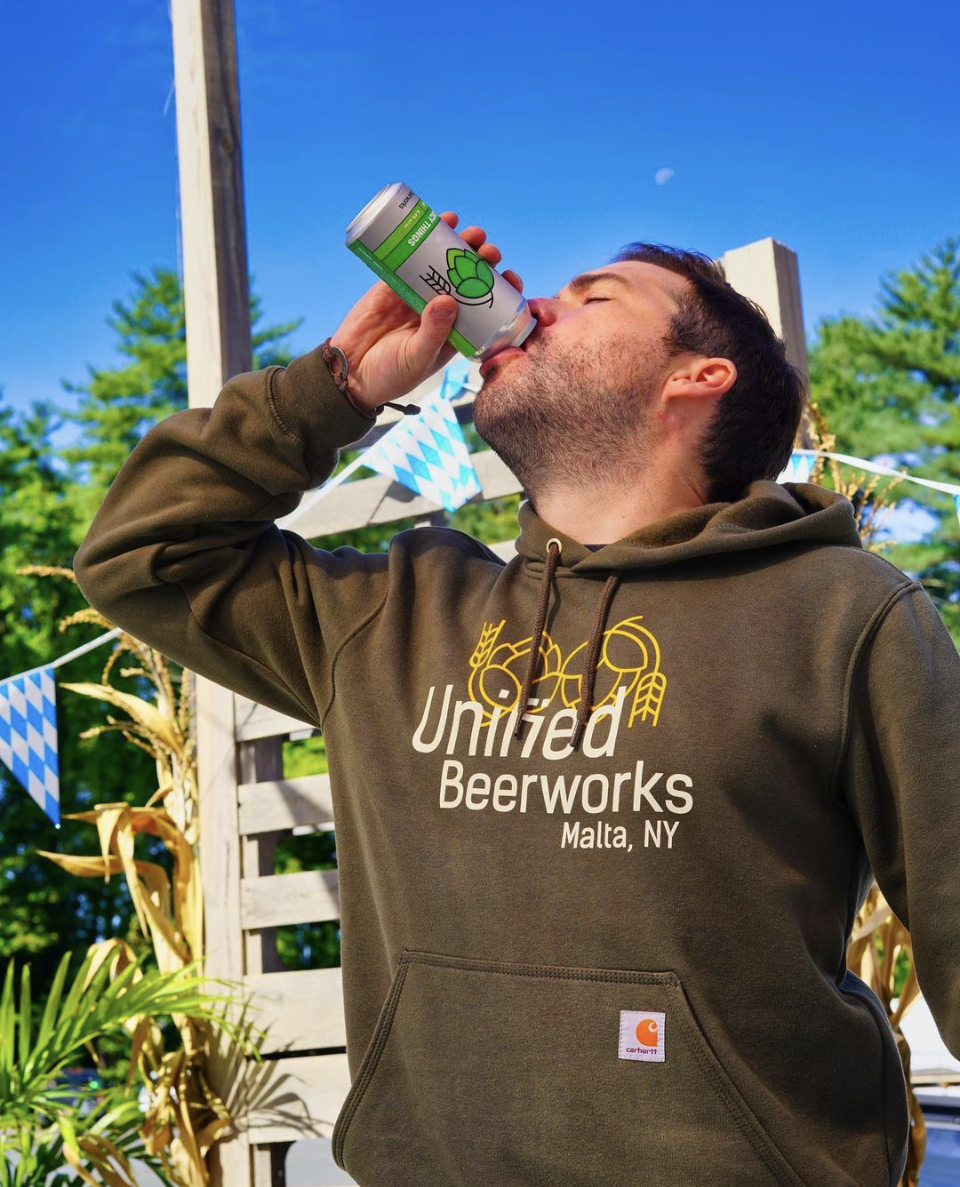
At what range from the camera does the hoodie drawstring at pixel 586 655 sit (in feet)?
3.89

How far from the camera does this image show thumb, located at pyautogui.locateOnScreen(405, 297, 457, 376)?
1.39 meters

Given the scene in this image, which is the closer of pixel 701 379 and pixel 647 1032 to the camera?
pixel 647 1032

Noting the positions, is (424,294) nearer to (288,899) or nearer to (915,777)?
(915,777)

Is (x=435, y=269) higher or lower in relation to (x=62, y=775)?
higher

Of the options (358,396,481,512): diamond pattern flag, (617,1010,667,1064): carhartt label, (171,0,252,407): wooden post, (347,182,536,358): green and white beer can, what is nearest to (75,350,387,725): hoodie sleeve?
(347,182,536,358): green and white beer can

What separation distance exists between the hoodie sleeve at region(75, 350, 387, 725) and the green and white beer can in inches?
5.4

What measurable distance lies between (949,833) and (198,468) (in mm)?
898

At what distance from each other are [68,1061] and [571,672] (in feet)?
6.91

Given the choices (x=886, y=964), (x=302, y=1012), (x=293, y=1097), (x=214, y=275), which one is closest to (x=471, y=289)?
(x=886, y=964)

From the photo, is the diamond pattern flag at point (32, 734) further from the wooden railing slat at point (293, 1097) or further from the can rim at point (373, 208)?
the can rim at point (373, 208)

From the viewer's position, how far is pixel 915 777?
1.09 m

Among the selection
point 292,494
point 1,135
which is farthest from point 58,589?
point 1,135

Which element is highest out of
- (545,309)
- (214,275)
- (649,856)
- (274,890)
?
(214,275)

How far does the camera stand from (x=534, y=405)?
1.41 metres
